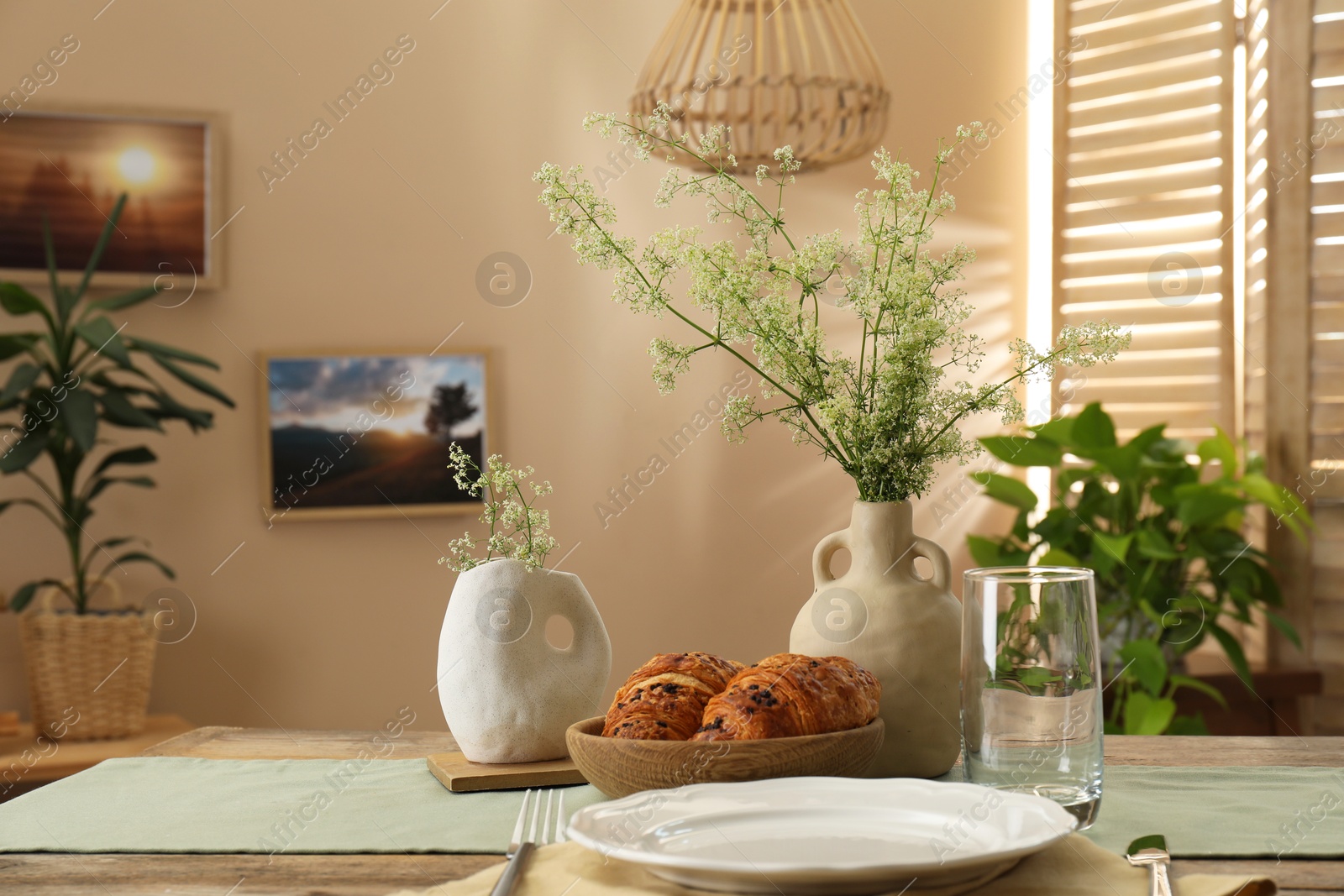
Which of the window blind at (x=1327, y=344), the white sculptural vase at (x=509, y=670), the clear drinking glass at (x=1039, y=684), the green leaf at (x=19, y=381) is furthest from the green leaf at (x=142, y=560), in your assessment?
the window blind at (x=1327, y=344)

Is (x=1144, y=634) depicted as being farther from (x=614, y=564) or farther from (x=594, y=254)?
(x=594, y=254)

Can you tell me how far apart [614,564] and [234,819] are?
76.0 inches

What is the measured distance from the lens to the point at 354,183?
260 cm

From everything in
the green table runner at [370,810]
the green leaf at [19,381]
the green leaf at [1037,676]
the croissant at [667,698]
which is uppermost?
the green leaf at [19,381]

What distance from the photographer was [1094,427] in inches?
86.5

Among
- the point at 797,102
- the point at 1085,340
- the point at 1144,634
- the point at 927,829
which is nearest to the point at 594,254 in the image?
the point at 1085,340

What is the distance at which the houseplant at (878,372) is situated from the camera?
85cm

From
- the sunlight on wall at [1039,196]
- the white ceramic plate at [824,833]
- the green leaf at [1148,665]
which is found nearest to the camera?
the white ceramic plate at [824,833]

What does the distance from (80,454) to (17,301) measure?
0.31 metres

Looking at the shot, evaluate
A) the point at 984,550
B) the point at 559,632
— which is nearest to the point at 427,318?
the point at 559,632

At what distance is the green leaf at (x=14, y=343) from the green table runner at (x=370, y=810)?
4.94 feet

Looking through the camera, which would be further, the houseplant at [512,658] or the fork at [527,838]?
the houseplant at [512,658]

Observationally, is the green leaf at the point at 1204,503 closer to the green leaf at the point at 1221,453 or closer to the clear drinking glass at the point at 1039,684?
the green leaf at the point at 1221,453

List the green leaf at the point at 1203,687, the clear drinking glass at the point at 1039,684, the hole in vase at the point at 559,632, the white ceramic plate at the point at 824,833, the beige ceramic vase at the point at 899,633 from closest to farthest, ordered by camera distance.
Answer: the white ceramic plate at the point at 824,833 → the clear drinking glass at the point at 1039,684 → the beige ceramic vase at the point at 899,633 → the green leaf at the point at 1203,687 → the hole in vase at the point at 559,632
